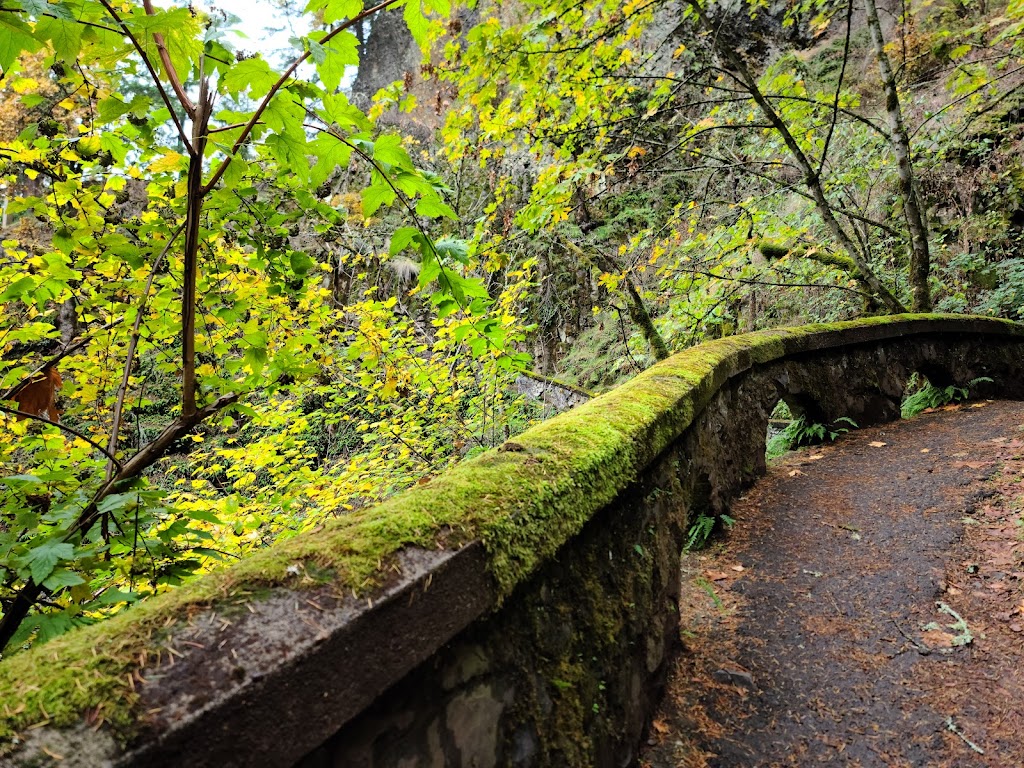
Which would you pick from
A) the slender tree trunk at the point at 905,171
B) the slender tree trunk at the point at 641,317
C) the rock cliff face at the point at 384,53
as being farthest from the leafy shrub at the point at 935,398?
the rock cliff face at the point at 384,53

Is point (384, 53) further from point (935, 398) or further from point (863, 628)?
point (863, 628)

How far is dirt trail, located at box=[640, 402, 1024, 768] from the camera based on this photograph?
2.34 meters

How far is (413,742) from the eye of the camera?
1.20 metres

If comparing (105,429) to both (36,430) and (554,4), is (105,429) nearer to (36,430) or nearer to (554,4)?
(36,430)

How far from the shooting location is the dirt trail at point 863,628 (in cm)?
234

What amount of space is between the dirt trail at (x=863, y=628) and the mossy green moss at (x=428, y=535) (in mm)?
1266

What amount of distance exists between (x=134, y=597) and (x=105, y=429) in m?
3.29

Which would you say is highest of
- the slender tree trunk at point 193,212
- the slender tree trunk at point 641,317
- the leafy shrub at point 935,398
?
the slender tree trunk at point 193,212

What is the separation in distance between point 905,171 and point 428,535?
28.3 feet

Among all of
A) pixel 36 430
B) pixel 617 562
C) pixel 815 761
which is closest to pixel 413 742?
pixel 617 562

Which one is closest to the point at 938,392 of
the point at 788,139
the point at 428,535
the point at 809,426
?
the point at 809,426

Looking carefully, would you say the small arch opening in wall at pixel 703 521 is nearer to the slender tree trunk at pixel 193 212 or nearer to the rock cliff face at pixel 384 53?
the slender tree trunk at pixel 193 212

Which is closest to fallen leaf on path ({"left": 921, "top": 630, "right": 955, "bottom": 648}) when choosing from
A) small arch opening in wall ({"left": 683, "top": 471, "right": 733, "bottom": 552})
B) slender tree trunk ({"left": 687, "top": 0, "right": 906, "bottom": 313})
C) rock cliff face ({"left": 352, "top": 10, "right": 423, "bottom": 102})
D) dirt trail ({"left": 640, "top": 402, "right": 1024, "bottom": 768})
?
dirt trail ({"left": 640, "top": 402, "right": 1024, "bottom": 768})

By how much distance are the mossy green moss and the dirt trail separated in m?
1.27
